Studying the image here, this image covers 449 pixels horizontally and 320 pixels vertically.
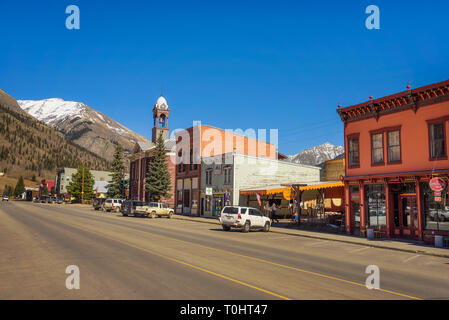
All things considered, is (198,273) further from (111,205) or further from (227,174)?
(111,205)

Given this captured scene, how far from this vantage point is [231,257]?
12.3 metres

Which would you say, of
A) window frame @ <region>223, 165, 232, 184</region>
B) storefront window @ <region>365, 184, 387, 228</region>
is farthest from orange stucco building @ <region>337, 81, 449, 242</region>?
window frame @ <region>223, 165, 232, 184</region>

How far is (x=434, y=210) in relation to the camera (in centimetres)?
2020

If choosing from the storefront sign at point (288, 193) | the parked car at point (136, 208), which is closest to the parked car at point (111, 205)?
the parked car at point (136, 208)

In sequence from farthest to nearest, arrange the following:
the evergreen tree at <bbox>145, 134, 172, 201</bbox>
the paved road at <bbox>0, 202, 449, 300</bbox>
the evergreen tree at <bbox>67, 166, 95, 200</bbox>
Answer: the evergreen tree at <bbox>67, 166, 95, 200</bbox> < the evergreen tree at <bbox>145, 134, 172, 201</bbox> < the paved road at <bbox>0, 202, 449, 300</bbox>

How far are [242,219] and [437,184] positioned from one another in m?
12.2

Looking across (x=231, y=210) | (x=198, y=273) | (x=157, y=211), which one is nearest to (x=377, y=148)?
(x=231, y=210)

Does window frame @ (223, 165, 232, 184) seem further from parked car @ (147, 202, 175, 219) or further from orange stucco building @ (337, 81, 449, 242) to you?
orange stucco building @ (337, 81, 449, 242)

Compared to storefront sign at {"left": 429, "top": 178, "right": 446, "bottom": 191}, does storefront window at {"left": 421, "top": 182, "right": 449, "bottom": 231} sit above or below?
below

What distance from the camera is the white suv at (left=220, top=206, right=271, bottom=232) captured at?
82.6ft

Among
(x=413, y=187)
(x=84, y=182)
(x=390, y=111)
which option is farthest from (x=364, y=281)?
(x=84, y=182)

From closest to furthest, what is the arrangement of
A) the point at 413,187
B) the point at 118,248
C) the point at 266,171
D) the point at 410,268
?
the point at 410,268, the point at 118,248, the point at 413,187, the point at 266,171
